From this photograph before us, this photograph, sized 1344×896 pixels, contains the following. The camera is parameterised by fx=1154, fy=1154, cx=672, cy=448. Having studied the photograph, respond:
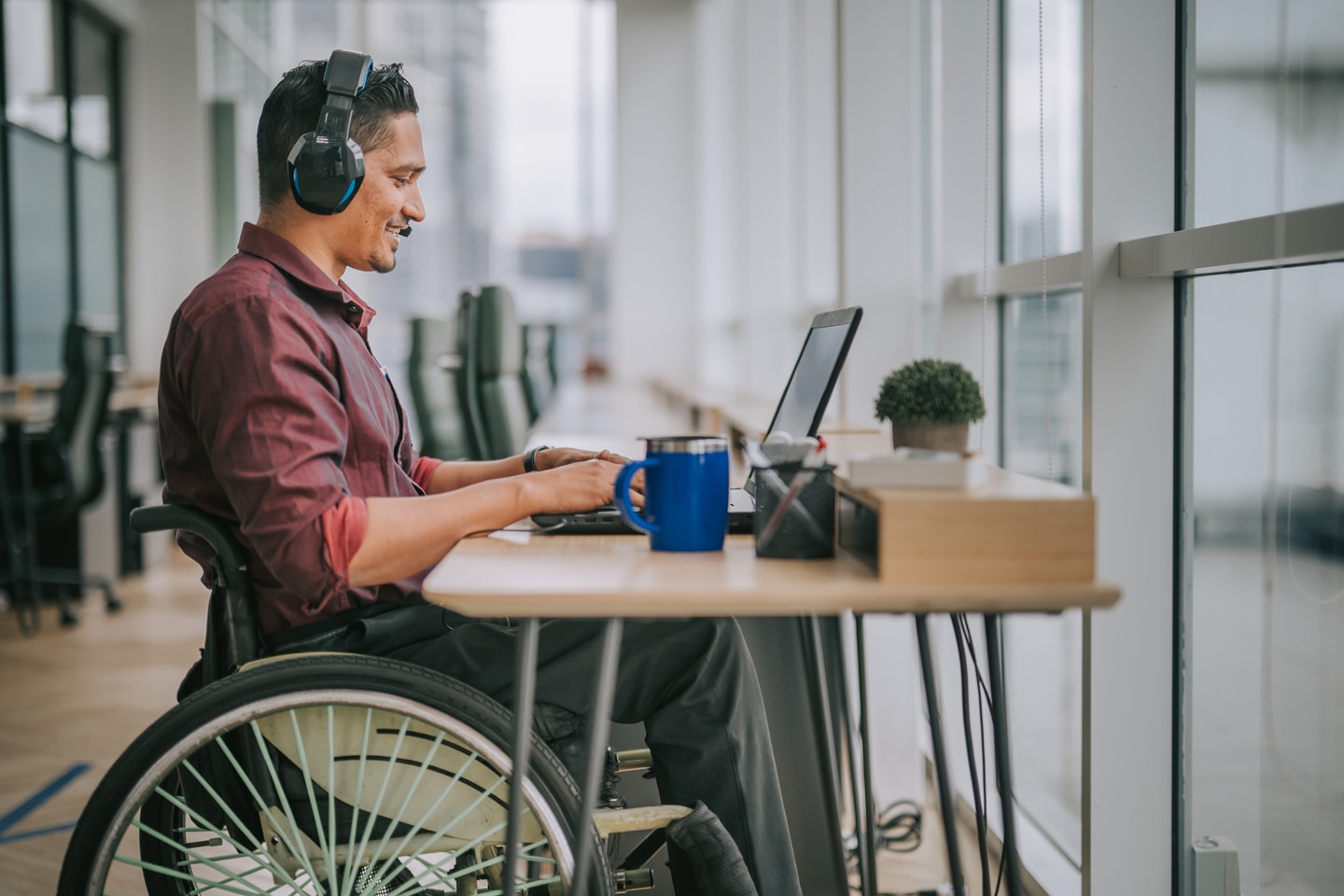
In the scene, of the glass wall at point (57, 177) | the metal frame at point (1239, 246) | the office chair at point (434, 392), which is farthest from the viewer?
the glass wall at point (57, 177)

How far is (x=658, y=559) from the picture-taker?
45.8 inches

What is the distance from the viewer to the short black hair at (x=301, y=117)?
4.68 feet

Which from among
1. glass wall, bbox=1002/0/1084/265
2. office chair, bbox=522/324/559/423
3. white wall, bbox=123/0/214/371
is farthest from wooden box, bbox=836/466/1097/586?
white wall, bbox=123/0/214/371

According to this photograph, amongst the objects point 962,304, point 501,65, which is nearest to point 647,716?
point 962,304

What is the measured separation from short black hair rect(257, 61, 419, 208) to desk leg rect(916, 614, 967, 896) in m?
0.90

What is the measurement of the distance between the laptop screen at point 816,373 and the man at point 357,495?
0.85 ft

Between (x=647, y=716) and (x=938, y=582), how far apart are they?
494 millimetres

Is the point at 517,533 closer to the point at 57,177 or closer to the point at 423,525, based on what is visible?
the point at 423,525

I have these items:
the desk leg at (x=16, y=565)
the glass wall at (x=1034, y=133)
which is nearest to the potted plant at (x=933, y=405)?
the glass wall at (x=1034, y=133)

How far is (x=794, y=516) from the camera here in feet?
3.79

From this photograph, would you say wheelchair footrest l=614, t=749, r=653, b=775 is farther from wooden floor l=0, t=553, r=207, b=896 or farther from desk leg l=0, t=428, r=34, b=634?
desk leg l=0, t=428, r=34, b=634

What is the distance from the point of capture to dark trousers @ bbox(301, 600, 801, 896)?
1330 mm

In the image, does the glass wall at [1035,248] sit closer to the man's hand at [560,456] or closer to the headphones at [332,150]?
the man's hand at [560,456]

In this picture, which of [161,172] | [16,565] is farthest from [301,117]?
[161,172]
